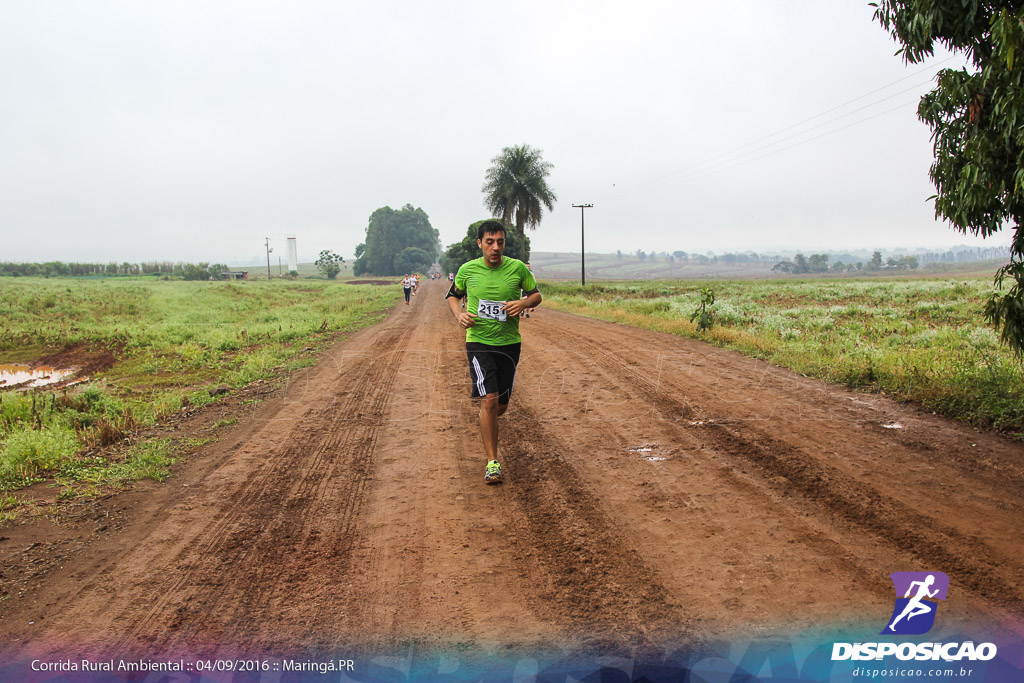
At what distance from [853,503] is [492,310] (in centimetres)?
313

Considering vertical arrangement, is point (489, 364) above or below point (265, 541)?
above

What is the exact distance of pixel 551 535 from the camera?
3.93 metres

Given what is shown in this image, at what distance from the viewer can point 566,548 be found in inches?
147

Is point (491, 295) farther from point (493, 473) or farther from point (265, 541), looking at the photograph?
point (265, 541)

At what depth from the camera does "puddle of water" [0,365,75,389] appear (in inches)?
550

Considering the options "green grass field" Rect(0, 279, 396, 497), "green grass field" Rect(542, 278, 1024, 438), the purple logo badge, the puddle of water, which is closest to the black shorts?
the purple logo badge

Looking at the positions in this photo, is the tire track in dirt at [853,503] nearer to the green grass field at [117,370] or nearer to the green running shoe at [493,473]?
the green running shoe at [493,473]

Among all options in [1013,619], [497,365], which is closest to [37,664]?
[497,365]

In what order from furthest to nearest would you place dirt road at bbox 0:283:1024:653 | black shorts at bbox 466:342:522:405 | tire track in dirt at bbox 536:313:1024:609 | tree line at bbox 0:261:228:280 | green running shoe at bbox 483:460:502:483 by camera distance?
tree line at bbox 0:261:228:280 → black shorts at bbox 466:342:522:405 → green running shoe at bbox 483:460:502:483 → tire track in dirt at bbox 536:313:1024:609 → dirt road at bbox 0:283:1024:653

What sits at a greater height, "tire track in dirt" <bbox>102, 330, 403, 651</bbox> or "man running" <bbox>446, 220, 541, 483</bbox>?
"man running" <bbox>446, 220, 541, 483</bbox>

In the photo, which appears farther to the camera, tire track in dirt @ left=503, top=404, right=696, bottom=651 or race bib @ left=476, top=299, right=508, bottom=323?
race bib @ left=476, top=299, right=508, bottom=323

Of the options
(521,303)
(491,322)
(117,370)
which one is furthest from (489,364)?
(117,370)

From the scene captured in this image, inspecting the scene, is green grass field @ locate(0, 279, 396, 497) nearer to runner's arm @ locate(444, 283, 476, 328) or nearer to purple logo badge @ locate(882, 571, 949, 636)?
runner's arm @ locate(444, 283, 476, 328)

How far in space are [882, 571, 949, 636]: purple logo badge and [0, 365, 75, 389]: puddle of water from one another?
16556 mm
